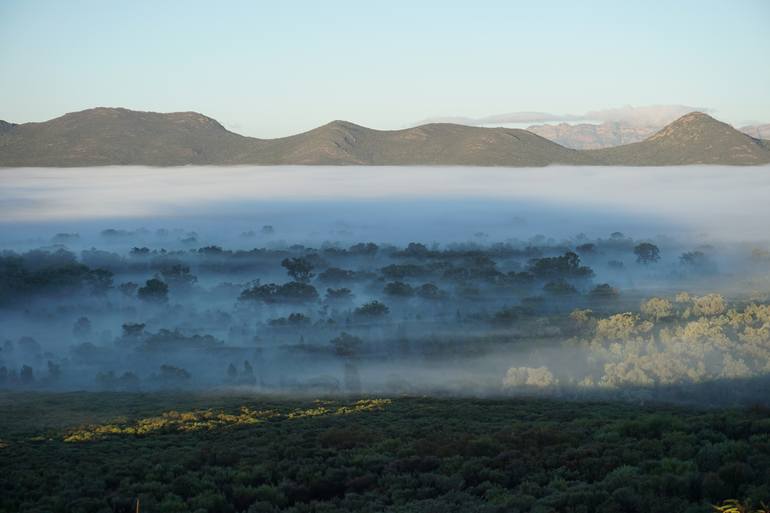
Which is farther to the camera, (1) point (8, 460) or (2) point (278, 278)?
(2) point (278, 278)

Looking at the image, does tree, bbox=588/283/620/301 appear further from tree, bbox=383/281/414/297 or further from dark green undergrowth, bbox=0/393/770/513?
dark green undergrowth, bbox=0/393/770/513

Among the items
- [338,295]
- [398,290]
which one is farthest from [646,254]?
[338,295]

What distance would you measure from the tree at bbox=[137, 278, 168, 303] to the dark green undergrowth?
74239mm

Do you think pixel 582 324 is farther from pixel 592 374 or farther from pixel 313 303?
pixel 313 303

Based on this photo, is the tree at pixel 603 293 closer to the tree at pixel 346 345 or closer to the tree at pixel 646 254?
the tree at pixel 346 345

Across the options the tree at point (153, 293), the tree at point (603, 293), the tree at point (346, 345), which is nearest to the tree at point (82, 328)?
the tree at point (153, 293)

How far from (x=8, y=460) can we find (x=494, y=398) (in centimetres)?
3144

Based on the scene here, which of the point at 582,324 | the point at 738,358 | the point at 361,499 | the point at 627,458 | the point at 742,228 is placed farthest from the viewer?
the point at 742,228

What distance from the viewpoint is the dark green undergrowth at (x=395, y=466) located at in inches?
653

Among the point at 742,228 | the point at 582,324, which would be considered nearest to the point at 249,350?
the point at 582,324

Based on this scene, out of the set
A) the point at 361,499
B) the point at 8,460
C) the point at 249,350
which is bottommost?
the point at 249,350

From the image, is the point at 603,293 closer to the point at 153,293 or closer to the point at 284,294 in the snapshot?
the point at 284,294

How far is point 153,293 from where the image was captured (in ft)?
356

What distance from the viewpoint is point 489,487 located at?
714 inches
